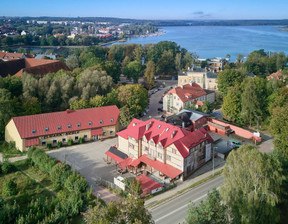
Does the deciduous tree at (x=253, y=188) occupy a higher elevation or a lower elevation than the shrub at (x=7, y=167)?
higher

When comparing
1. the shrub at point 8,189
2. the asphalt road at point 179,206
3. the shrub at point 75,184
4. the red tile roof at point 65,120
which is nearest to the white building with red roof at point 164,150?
the asphalt road at point 179,206

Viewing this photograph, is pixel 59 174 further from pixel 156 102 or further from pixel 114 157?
pixel 156 102

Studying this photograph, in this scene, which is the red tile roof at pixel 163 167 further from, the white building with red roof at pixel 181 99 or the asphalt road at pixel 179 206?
the white building with red roof at pixel 181 99

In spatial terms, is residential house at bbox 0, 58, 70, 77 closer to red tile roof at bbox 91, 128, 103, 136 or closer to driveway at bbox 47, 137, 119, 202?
red tile roof at bbox 91, 128, 103, 136

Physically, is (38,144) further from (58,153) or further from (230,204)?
(230,204)

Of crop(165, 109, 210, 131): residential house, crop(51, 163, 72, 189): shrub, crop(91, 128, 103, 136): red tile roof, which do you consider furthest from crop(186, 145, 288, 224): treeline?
crop(91, 128, 103, 136): red tile roof
